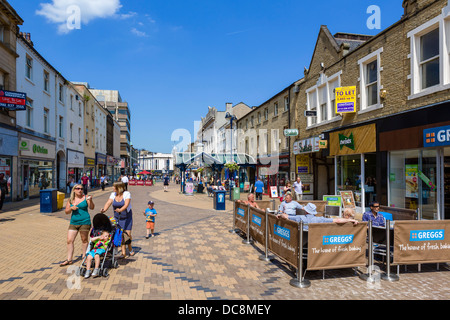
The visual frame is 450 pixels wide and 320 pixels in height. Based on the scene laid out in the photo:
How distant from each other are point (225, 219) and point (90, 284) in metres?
7.91

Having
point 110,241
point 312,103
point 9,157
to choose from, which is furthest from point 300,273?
point 9,157

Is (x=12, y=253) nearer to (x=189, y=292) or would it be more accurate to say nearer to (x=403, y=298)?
(x=189, y=292)

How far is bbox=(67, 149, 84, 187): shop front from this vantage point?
2734 cm

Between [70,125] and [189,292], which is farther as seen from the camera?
[70,125]

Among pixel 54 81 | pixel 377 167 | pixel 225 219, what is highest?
pixel 54 81

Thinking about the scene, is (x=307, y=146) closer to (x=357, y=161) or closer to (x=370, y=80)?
(x=357, y=161)

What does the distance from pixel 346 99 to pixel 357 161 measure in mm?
2979

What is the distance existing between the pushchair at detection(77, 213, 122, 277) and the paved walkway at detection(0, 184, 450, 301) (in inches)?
6.3

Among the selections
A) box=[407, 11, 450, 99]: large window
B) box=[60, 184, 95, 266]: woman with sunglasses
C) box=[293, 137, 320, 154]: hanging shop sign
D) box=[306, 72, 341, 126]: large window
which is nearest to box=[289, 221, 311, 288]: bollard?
box=[60, 184, 95, 266]: woman with sunglasses

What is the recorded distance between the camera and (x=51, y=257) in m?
7.00

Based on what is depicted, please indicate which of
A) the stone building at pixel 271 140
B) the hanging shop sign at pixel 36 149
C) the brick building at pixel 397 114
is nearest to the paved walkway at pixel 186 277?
the brick building at pixel 397 114

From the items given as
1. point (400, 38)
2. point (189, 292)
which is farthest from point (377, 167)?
point (189, 292)

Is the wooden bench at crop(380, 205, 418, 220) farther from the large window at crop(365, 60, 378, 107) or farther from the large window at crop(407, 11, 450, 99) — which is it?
the large window at crop(365, 60, 378, 107)
